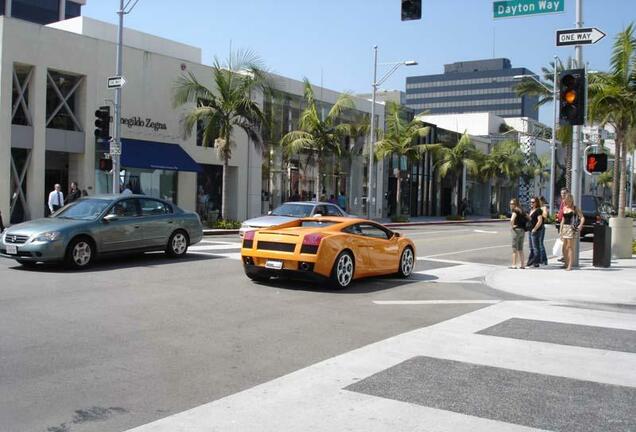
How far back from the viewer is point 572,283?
1288 centimetres

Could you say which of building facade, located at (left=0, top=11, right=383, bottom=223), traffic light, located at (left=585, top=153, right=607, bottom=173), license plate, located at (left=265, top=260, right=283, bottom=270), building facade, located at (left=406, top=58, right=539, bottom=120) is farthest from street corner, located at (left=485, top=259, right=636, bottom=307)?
building facade, located at (left=406, top=58, right=539, bottom=120)

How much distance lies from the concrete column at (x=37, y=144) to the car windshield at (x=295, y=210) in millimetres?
10536

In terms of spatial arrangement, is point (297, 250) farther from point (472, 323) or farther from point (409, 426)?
point (409, 426)

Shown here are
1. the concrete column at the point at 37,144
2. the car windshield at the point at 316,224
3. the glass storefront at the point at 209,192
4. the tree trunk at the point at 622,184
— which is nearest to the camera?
the car windshield at the point at 316,224

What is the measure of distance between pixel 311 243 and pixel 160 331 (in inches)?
151

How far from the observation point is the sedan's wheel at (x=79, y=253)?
12516 mm

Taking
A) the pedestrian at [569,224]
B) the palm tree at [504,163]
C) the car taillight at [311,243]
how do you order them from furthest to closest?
the palm tree at [504,163] < the pedestrian at [569,224] < the car taillight at [311,243]

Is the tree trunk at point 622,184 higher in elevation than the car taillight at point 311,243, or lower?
higher

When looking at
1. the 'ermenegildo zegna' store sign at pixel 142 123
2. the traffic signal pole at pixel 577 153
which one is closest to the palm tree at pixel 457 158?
the 'ermenegildo zegna' store sign at pixel 142 123

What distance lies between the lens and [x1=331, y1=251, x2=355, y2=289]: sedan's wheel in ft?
36.8

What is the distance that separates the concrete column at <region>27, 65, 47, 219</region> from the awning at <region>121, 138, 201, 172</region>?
3.10 m

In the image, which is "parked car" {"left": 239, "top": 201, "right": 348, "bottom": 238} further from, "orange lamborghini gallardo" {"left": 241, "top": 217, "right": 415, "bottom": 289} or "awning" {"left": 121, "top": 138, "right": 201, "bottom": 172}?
"awning" {"left": 121, "top": 138, "right": 201, "bottom": 172}

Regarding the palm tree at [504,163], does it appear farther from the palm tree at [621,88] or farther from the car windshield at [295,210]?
the car windshield at [295,210]

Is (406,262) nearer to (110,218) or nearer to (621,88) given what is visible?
(110,218)
